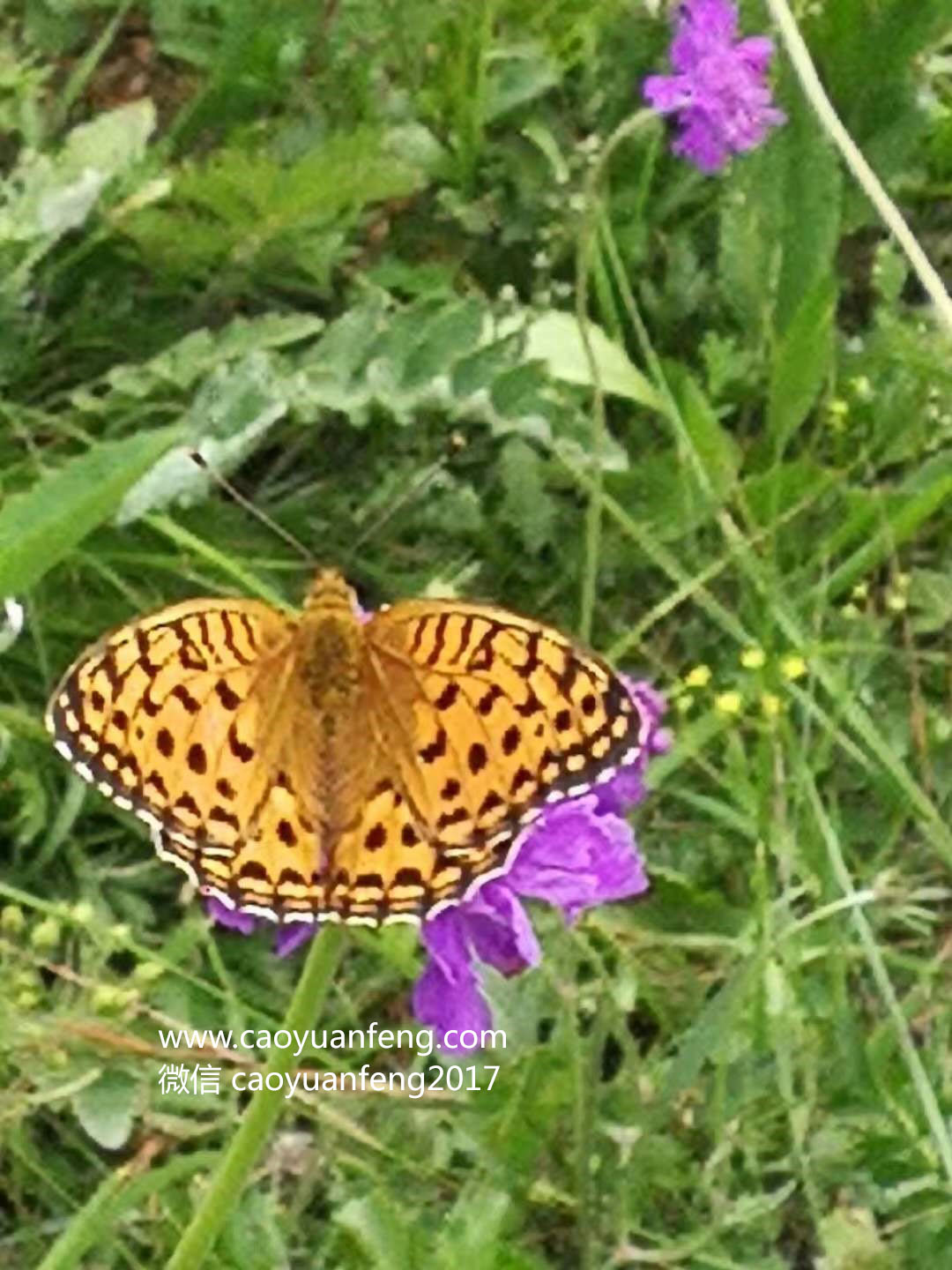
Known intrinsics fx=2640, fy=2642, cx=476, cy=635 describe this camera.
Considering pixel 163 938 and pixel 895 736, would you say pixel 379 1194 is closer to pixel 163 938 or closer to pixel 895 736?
pixel 163 938

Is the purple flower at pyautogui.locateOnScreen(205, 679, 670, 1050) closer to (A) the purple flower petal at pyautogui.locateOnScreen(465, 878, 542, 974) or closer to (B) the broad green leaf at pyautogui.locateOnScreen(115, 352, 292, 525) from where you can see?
(A) the purple flower petal at pyautogui.locateOnScreen(465, 878, 542, 974)

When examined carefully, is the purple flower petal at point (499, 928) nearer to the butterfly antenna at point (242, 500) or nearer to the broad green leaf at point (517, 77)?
the butterfly antenna at point (242, 500)

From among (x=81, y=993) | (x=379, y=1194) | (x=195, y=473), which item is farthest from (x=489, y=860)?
(x=195, y=473)

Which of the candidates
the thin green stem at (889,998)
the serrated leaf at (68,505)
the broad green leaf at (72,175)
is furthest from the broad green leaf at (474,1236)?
the broad green leaf at (72,175)

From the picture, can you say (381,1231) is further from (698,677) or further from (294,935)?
(698,677)

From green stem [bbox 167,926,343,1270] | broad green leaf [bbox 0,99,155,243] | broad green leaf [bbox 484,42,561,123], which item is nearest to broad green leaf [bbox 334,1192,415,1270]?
green stem [bbox 167,926,343,1270]

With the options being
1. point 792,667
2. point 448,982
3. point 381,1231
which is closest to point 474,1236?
point 381,1231
